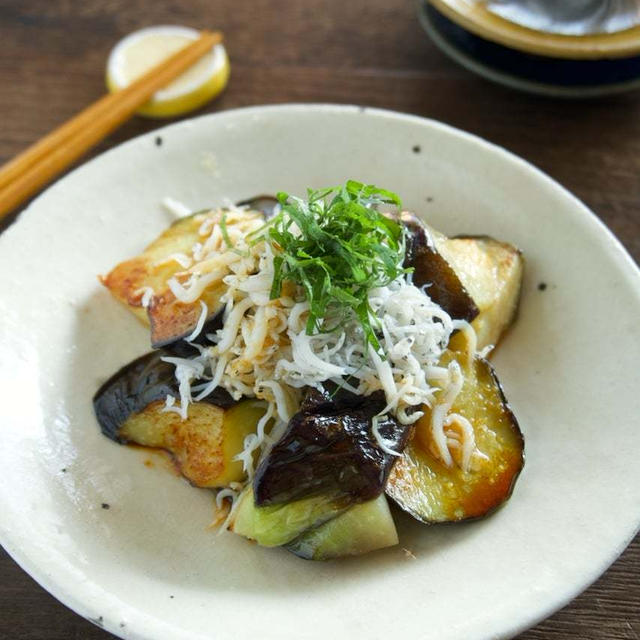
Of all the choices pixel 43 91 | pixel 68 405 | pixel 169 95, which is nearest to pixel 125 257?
pixel 68 405

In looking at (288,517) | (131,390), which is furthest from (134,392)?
(288,517)

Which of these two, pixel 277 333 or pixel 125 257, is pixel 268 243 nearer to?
pixel 277 333

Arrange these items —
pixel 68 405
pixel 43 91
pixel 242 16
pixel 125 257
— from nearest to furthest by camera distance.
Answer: pixel 68 405, pixel 125 257, pixel 43 91, pixel 242 16

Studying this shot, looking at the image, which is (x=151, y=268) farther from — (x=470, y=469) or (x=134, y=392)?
(x=470, y=469)

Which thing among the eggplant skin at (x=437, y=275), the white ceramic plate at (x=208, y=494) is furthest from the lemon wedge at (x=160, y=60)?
the eggplant skin at (x=437, y=275)

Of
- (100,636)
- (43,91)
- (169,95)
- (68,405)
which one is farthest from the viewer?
(43,91)

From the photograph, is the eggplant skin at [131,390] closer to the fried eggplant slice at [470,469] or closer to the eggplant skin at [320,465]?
the eggplant skin at [320,465]

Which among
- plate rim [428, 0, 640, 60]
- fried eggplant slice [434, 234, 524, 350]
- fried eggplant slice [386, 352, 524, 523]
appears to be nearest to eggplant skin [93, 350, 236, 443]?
fried eggplant slice [386, 352, 524, 523]

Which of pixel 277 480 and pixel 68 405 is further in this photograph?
pixel 68 405
